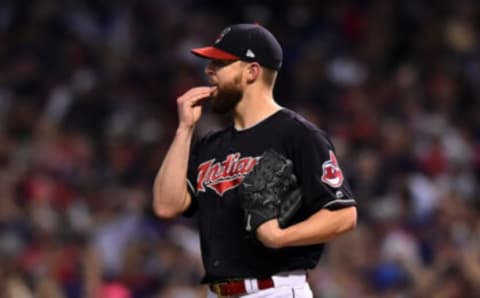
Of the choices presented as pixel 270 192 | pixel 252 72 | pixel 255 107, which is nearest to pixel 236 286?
pixel 270 192

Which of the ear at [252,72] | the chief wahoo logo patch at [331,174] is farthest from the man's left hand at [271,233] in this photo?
the ear at [252,72]

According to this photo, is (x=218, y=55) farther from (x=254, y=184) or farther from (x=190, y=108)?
(x=254, y=184)

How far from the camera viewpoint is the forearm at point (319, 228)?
458cm

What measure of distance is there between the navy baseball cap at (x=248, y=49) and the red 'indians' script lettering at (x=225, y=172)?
39 centimetres

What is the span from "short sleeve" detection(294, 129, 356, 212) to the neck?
232mm

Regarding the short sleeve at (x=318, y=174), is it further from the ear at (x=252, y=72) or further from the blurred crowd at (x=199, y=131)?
the blurred crowd at (x=199, y=131)

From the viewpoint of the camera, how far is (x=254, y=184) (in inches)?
183

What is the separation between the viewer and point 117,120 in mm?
11328

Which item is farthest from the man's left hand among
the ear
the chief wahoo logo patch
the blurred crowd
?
the blurred crowd

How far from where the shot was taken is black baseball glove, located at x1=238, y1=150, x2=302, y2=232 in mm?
4625

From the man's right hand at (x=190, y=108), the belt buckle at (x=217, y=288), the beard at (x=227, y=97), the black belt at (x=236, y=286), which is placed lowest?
Result: the belt buckle at (x=217, y=288)

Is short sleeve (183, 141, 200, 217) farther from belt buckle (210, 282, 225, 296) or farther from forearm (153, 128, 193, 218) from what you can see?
belt buckle (210, 282, 225, 296)

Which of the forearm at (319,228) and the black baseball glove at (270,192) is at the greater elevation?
the black baseball glove at (270,192)

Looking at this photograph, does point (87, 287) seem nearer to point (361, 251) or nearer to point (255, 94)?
point (361, 251)
